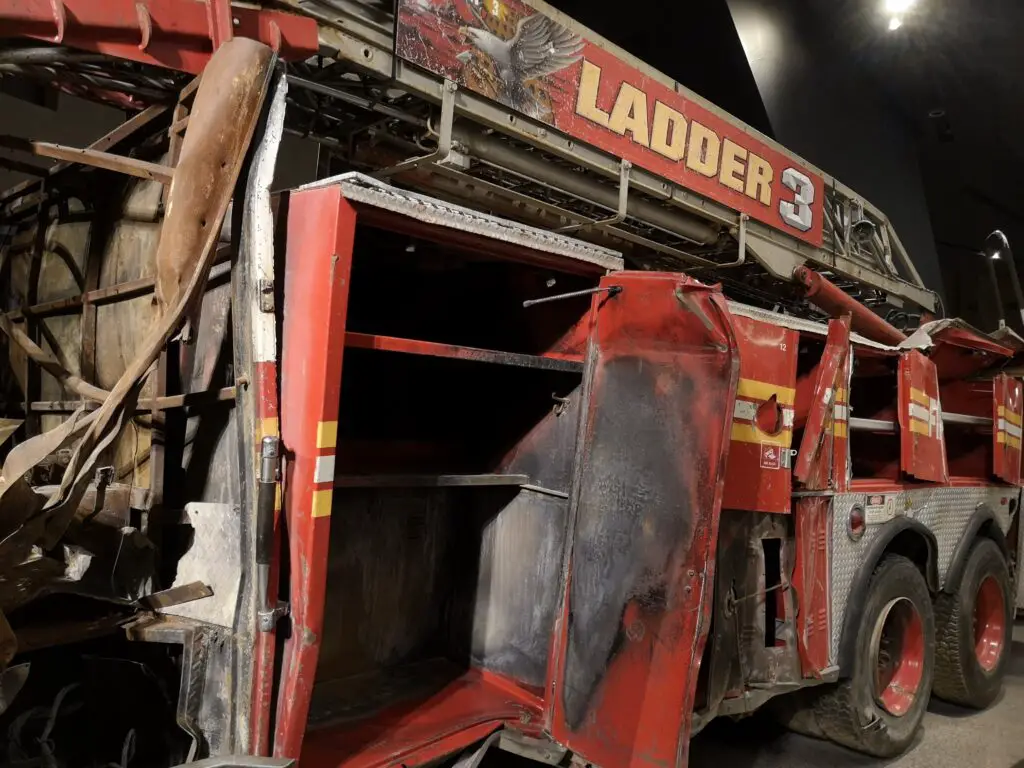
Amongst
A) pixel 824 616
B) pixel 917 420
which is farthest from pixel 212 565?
pixel 917 420

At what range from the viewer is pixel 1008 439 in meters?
5.14

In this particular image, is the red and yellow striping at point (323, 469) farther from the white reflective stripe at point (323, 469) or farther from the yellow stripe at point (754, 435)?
the yellow stripe at point (754, 435)

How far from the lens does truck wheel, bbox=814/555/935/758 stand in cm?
371

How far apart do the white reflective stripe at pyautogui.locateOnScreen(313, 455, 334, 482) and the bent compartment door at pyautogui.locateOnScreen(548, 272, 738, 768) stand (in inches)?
45.7

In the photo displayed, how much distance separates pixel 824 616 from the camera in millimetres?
3477

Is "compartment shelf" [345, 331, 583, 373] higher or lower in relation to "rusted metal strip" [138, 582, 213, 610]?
higher

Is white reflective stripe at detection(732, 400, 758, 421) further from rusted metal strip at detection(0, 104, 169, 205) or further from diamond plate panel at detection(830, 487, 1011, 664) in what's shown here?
rusted metal strip at detection(0, 104, 169, 205)

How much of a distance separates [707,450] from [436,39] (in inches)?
78.0

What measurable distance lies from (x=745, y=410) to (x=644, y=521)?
74cm

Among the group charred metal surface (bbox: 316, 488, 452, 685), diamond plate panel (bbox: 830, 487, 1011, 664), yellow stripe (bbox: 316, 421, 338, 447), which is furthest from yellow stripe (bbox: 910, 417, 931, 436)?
yellow stripe (bbox: 316, 421, 338, 447)

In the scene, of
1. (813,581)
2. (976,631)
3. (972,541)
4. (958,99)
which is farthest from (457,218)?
(958,99)

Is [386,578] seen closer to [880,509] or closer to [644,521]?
[644,521]

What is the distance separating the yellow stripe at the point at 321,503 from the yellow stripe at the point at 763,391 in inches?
67.6

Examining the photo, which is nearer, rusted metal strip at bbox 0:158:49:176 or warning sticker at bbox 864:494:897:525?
rusted metal strip at bbox 0:158:49:176
